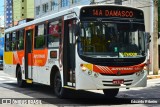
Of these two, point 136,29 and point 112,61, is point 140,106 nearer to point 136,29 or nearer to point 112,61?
point 112,61

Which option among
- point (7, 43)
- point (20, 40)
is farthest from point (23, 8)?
point (20, 40)

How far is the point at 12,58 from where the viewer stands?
22109 mm

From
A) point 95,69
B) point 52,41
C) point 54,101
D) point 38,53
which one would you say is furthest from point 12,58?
point 95,69

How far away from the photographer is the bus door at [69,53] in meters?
13.9

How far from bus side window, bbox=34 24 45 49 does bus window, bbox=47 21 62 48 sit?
0.75 metres

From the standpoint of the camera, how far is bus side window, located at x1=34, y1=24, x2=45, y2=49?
17000mm

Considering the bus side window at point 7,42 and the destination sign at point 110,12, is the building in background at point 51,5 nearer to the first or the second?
the bus side window at point 7,42

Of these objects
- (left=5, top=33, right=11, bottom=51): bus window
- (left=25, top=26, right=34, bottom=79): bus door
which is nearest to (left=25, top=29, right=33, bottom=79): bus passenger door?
(left=25, top=26, right=34, bottom=79): bus door

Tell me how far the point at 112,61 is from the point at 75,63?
3.90 ft

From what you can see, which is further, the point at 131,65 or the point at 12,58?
the point at 12,58

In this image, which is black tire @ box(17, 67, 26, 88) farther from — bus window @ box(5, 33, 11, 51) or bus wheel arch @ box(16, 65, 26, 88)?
bus window @ box(5, 33, 11, 51)

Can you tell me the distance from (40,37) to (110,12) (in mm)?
4516

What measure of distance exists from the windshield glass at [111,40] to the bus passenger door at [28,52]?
5.84 metres

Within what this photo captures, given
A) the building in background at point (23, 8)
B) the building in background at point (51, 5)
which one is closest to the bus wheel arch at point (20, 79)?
the building in background at point (51, 5)
